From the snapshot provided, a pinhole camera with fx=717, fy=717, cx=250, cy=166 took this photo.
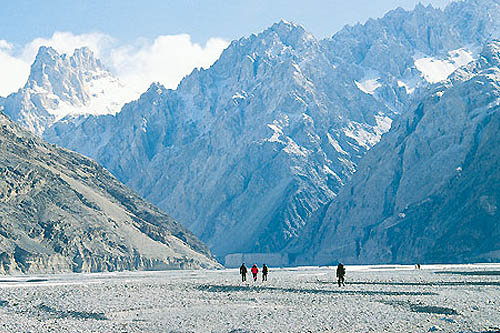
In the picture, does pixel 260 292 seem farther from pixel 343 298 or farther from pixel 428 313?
pixel 428 313

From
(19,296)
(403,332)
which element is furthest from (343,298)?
(19,296)

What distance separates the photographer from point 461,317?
168ft

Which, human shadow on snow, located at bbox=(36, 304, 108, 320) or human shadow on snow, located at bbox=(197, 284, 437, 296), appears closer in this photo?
human shadow on snow, located at bbox=(36, 304, 108, 320)

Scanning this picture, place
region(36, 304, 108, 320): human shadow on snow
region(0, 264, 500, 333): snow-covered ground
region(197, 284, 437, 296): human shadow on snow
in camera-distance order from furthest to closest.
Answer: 1. region(197, 284, 437, 296): human shadow on snow
2. region(36, 304, 108, 320): human shadow on snow
3. region(0, 264, 500, 333): snow-covered ground

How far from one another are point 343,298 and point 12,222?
13274 centimetres

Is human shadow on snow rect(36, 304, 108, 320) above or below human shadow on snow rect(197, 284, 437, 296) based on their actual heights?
below

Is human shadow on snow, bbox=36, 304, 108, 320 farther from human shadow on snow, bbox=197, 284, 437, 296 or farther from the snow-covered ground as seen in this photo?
human shadow on snow, bbox=197, 284, 437, 296

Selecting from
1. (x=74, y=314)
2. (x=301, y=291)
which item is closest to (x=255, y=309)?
(x=74, y=314)

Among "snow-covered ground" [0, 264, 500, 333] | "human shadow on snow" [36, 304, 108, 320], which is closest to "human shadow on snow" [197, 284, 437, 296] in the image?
"snow-covered ground" [0, 264, 500, 333]

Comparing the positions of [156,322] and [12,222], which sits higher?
[12,222]

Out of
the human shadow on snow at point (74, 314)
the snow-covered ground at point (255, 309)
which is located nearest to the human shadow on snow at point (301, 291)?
the snow-covered ground at point (255, 309)

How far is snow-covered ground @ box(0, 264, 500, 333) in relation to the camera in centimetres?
4797

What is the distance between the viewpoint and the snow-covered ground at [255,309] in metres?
48.0

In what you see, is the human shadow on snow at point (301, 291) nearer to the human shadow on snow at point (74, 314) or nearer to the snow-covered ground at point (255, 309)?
the snow-covered ground at point (255, 309)
